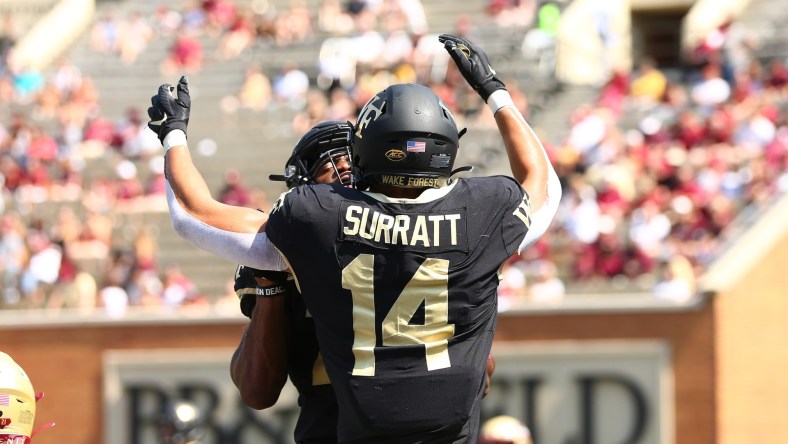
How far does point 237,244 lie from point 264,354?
1.24 feet

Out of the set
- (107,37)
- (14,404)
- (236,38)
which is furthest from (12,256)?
(14,404)

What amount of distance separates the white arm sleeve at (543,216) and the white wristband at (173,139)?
96 centimetres

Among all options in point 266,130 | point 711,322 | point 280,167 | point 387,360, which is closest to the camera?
point 387,360

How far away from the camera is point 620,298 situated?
42.1ft

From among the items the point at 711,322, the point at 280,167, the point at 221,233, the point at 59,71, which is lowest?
the point at 221,233

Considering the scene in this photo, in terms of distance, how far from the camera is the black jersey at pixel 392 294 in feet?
12.4

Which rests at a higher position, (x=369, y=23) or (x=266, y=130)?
(x=369, y=23)

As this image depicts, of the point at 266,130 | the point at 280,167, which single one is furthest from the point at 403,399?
the point at 266,130

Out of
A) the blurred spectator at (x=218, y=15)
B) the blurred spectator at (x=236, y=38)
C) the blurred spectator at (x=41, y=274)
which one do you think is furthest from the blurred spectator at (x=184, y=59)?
the blurred spectator at (x=41, y=274)

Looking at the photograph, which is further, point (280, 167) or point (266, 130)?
point (266, 130)

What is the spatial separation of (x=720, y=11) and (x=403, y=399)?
19214 millimetres

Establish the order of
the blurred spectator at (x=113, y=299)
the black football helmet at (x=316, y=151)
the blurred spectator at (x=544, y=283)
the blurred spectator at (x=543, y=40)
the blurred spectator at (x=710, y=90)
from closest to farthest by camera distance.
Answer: the black football helmet at (x=316, y=151)
the blurred spectator at (x=544, y=283)
the blurred spectator at (x=113, y=299)
the blurred spectator at (x=710, y=90)
the blurred spectator at (x=543, y=40)

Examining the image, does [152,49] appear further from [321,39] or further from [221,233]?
[221,233]

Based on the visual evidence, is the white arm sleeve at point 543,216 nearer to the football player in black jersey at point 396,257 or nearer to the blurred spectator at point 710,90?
the football player in black jersey at point 396,257
